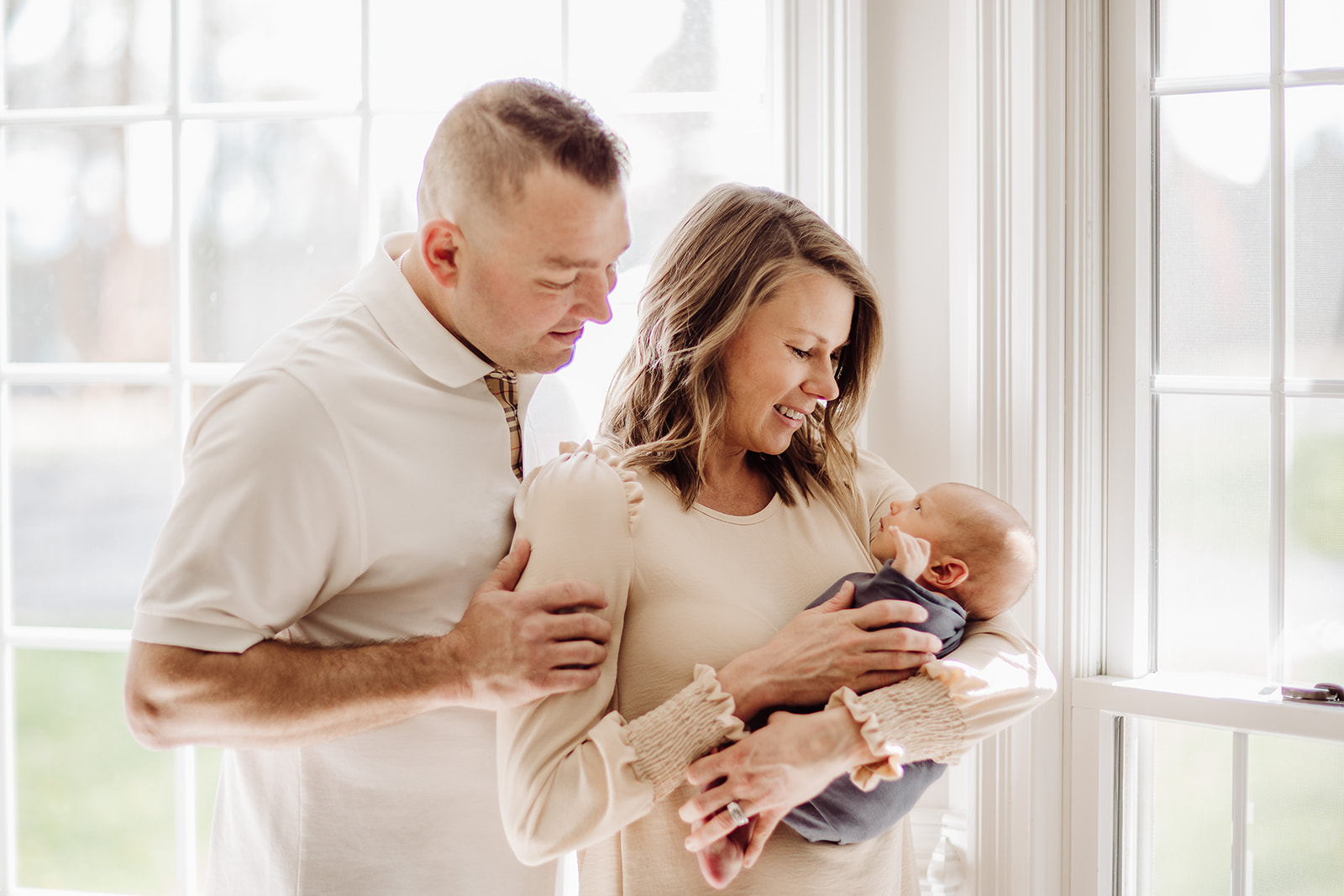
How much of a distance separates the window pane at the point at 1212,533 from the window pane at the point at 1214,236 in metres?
0.10

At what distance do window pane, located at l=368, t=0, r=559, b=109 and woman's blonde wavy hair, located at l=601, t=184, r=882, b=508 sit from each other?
807 mm

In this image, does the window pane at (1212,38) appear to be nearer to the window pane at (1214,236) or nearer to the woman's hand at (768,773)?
the window pane at (1214,236)

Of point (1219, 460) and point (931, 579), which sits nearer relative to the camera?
point (931, 579)

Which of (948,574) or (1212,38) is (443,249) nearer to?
(948,574)

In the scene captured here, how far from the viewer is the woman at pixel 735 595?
3.62 ft

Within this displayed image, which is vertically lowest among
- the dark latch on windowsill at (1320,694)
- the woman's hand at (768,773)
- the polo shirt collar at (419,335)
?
the dark latch on windowsill at (1320,694)

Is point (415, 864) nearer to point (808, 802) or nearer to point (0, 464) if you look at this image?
point (808, 802)

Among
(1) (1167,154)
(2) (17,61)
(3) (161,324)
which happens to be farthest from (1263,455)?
(2) (17,61)

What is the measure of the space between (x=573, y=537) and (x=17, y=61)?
2.05 meters

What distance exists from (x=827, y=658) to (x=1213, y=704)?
1.05m

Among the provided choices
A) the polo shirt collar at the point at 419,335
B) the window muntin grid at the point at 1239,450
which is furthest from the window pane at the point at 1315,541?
the polo shirt collar at the point at 419,335

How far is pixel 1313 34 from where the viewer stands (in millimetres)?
1676

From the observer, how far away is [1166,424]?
1.84 meters

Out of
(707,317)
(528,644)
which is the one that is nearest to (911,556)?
(707,317)
